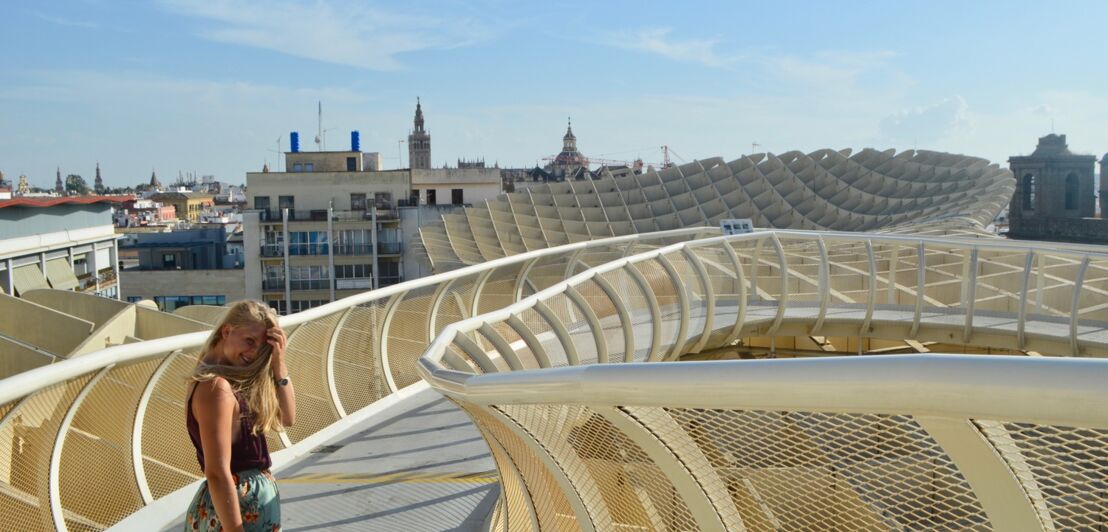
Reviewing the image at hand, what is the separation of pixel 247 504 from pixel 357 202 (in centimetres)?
5404

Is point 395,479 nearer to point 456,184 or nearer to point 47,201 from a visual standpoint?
point 47,201

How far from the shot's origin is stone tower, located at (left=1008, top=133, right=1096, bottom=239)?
73750mm

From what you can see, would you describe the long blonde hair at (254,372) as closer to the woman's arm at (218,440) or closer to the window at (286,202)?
the woman's arm at (218,440)

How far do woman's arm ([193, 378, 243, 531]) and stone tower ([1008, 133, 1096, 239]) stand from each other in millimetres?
76265

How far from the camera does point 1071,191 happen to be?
2960 inches

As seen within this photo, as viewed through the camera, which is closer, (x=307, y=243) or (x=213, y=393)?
(x=213, y=393)

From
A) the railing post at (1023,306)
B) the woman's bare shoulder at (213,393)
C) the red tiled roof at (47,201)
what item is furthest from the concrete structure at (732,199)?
the woman's bare shoulder at (213,393)

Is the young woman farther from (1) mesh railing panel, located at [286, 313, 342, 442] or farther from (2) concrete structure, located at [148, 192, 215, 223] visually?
(2) concrete structure, located at [148, 192, 215, 223]

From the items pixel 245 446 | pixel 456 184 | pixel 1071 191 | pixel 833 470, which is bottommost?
pixel 1071 191

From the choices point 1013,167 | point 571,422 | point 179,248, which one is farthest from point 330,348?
point 1013,167

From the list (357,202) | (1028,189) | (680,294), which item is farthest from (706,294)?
(1028,189)

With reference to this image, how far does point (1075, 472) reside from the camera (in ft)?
7.72

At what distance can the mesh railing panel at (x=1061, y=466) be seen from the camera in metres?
2.30

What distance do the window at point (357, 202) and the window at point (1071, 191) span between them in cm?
5233
